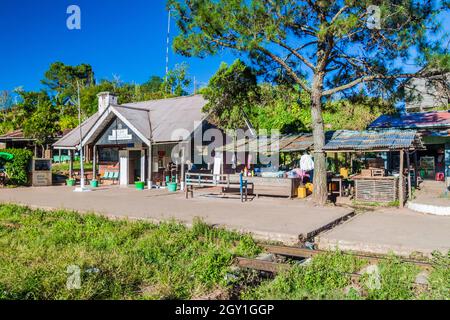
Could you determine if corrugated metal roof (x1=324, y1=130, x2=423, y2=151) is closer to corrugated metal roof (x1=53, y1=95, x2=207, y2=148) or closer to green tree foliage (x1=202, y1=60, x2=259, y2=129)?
green tree foliage (x1=202, y1=60, x2=259, y2=129)

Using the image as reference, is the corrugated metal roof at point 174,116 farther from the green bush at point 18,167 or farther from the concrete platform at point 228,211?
the green bush at point 18,167

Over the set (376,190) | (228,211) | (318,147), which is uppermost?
(318,147)

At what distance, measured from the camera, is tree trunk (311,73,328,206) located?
13148mm

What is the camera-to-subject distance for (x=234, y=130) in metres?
19.4

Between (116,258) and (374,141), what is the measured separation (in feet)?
33.5

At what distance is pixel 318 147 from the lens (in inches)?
532

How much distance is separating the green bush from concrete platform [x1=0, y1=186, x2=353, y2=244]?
6285mm

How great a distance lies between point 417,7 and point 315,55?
3.90 metres

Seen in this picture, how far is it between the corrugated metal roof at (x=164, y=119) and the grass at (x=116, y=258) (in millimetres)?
9197

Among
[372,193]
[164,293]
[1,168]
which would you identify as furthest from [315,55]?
[1,168]

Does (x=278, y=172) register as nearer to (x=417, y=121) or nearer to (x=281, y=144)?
(x=281, y=144)

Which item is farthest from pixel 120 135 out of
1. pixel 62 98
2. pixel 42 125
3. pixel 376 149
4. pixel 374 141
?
pixel 62 98

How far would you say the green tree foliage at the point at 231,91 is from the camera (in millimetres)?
15602
